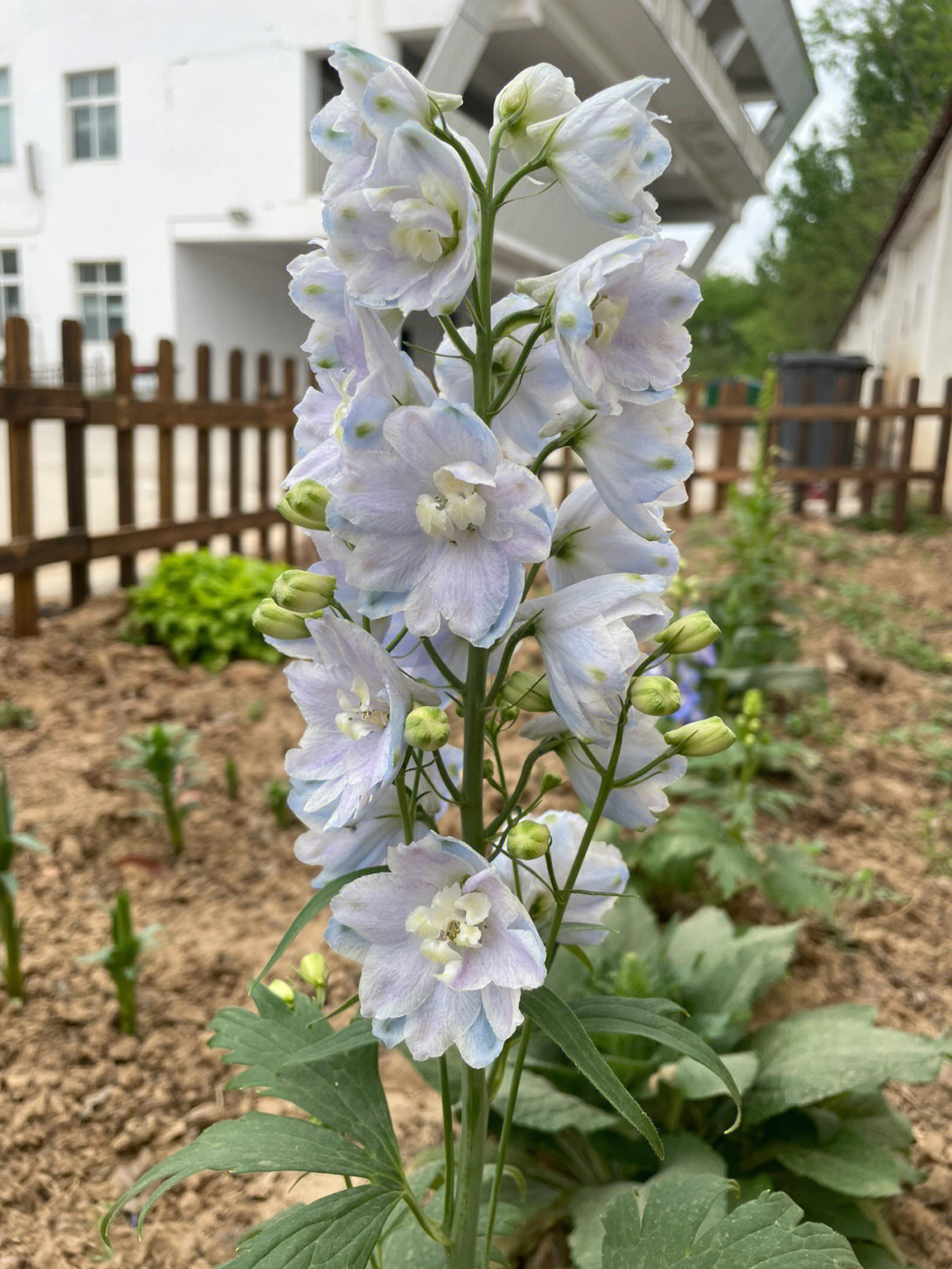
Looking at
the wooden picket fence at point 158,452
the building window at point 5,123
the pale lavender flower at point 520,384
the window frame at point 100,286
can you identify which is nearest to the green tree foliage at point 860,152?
the wooden picket fence at point 158,452

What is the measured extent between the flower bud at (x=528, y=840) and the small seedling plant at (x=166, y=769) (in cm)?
176

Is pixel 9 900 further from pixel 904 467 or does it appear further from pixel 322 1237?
pixel 904 467

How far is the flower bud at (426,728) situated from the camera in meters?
0.72

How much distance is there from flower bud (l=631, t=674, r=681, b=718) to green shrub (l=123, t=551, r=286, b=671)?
3204mm

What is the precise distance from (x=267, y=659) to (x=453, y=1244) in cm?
314

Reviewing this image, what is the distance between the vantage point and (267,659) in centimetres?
393

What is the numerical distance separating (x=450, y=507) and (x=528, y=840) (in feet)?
0.81

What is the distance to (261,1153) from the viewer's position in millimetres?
844

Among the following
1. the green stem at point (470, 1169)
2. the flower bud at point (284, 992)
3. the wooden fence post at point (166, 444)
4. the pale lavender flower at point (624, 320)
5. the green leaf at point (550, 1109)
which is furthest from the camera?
the wooden fence post at point (166, 444)

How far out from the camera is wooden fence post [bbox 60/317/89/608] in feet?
14.2

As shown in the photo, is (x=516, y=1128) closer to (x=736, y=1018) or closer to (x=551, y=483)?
(x=736, y=1018)

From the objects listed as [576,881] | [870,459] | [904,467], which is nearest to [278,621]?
[576,881]

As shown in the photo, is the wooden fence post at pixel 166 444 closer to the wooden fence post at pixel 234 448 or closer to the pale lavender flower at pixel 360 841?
the wooden fence post at pixel 234 448

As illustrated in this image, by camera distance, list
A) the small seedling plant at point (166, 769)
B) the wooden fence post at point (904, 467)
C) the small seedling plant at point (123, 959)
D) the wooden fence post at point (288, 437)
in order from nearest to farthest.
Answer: the small seedling plant at point (123, 959) < the small seedling plant at point (166, 769) < the wooden fence post at point (288, 437) < the wooden fence post at point (904, 467)
